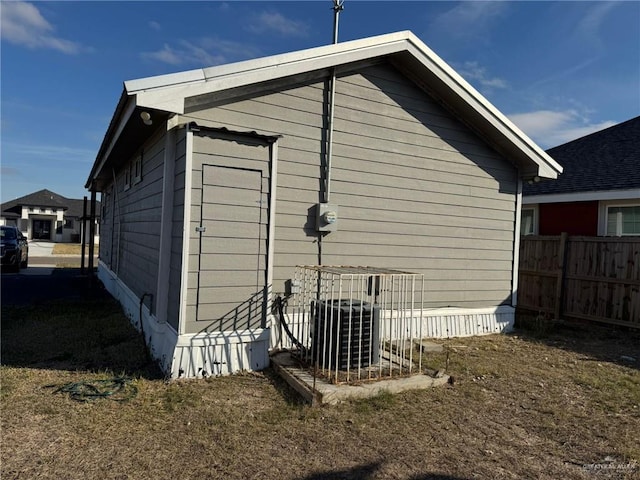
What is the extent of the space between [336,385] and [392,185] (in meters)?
3.09

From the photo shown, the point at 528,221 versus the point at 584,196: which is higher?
the point at 584,196

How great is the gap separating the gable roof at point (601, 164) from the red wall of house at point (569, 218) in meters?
0.44

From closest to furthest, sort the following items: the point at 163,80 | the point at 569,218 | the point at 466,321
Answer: the point at 163,80, the point at 466,321, the point at 569,218

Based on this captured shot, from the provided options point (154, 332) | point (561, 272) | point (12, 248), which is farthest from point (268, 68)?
point (12, 248)

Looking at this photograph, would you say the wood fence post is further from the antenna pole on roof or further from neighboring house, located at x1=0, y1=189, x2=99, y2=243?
neighboring house, located at x1=0, y1=189, x2=99, y2=243

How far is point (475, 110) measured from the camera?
6.44 meters

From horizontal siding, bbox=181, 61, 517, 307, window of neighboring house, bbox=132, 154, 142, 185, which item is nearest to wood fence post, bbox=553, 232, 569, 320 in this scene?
horizontal siding, bbox=181, 61, 517, 307

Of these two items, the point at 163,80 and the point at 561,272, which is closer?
the point at 163,80

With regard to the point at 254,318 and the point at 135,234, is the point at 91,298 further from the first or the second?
the point at 254,318

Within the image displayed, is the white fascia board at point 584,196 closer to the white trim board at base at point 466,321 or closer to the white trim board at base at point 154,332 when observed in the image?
the white trim board at base at point 466,321

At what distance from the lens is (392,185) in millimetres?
6172

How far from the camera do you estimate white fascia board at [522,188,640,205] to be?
9116 millimetres

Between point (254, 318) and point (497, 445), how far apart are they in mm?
2694

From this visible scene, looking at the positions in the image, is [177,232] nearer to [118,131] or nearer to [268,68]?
[268,68]
